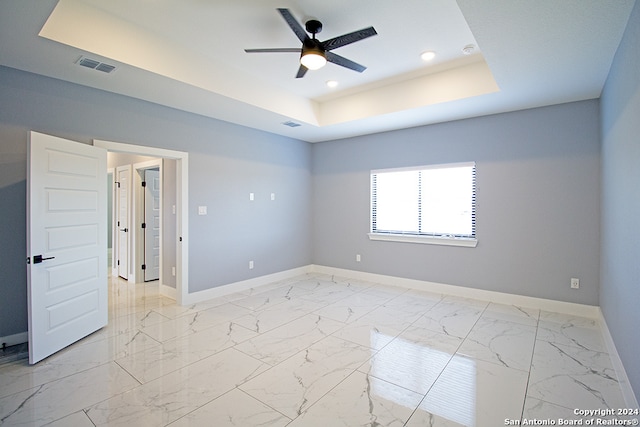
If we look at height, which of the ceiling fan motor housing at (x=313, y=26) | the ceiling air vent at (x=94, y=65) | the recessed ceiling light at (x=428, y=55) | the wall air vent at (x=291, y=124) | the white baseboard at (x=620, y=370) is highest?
the recessed ceiling light at (x=428, y=55)

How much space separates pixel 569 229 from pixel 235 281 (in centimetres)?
475

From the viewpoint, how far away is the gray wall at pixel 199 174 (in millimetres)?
3070

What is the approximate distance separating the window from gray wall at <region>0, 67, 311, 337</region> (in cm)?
164

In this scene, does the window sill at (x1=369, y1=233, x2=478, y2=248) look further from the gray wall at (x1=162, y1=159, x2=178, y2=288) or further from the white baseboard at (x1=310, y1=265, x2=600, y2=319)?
the gray wall at (x1=162, y1=159, x2=178, y2=288)

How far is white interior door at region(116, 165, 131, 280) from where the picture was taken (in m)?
5.79

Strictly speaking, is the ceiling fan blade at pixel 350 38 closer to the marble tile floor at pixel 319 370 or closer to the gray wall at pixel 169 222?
the marble tile floor at pixel 319 370

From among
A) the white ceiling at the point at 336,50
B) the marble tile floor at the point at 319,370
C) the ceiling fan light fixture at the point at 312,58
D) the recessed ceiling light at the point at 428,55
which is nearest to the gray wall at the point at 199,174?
the white ceiling at the point at 336,50

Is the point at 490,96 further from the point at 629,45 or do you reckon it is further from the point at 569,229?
the point at 569,229

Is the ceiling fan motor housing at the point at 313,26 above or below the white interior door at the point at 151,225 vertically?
above

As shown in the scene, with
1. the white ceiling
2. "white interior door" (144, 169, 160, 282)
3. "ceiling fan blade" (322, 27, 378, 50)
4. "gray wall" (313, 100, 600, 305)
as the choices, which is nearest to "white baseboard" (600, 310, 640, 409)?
"gray wall" (313, 100, 600, 305)

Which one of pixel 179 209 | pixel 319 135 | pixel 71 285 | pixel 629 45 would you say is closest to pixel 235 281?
pixel 179 209

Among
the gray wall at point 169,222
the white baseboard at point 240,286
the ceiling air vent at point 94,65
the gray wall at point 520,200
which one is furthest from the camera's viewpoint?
the gray wall at point 169,222

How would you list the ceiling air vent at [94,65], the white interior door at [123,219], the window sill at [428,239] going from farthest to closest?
the white interior door at [123,219] → the window sill at [428,239] → the ceiling air vent at [94,65]

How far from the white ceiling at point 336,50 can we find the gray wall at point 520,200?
0.34 meters
